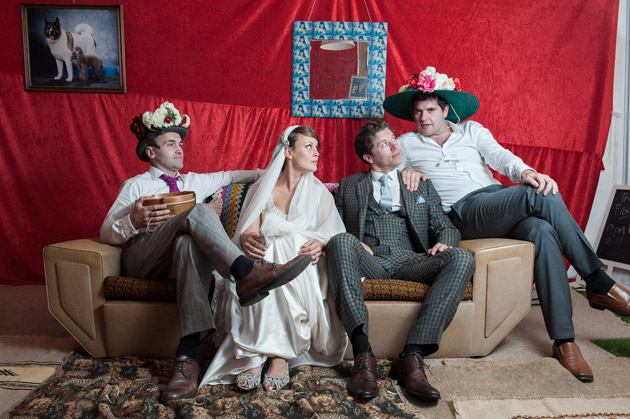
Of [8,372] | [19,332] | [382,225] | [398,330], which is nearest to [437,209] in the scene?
[382,225]

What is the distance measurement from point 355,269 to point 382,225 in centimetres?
52

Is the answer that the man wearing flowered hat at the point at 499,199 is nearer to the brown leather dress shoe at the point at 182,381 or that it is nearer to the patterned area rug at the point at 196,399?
the patterned area rug at the point at 196,399

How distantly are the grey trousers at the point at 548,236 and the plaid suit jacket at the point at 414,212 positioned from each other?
249 mm

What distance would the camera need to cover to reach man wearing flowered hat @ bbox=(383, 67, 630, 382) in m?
2.23

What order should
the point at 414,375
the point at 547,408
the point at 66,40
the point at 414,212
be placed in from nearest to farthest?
the point at 547,408
the point at 414,375
the point at 414,212
the point at 66,40

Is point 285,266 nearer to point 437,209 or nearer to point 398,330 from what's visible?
point 398,330

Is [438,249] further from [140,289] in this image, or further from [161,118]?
[161,118]

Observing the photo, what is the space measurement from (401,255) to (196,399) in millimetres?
1230

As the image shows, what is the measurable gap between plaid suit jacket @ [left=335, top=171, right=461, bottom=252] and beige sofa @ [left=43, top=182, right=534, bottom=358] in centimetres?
32

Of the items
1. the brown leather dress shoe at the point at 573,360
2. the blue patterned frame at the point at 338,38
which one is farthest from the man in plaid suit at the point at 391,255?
the blue patterned frame at the point at 338,38

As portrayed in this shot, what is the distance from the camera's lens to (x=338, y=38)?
11.3 feet

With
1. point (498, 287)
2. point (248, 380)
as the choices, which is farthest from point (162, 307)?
point (498, 287)

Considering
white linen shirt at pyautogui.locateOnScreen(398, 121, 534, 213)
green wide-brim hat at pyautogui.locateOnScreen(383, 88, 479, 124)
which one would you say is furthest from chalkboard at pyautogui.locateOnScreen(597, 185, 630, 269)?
green wide-brim hat at pyautogui.locateOnScreen(383, 88, 479, 124)

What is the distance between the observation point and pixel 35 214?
3.71 meters
